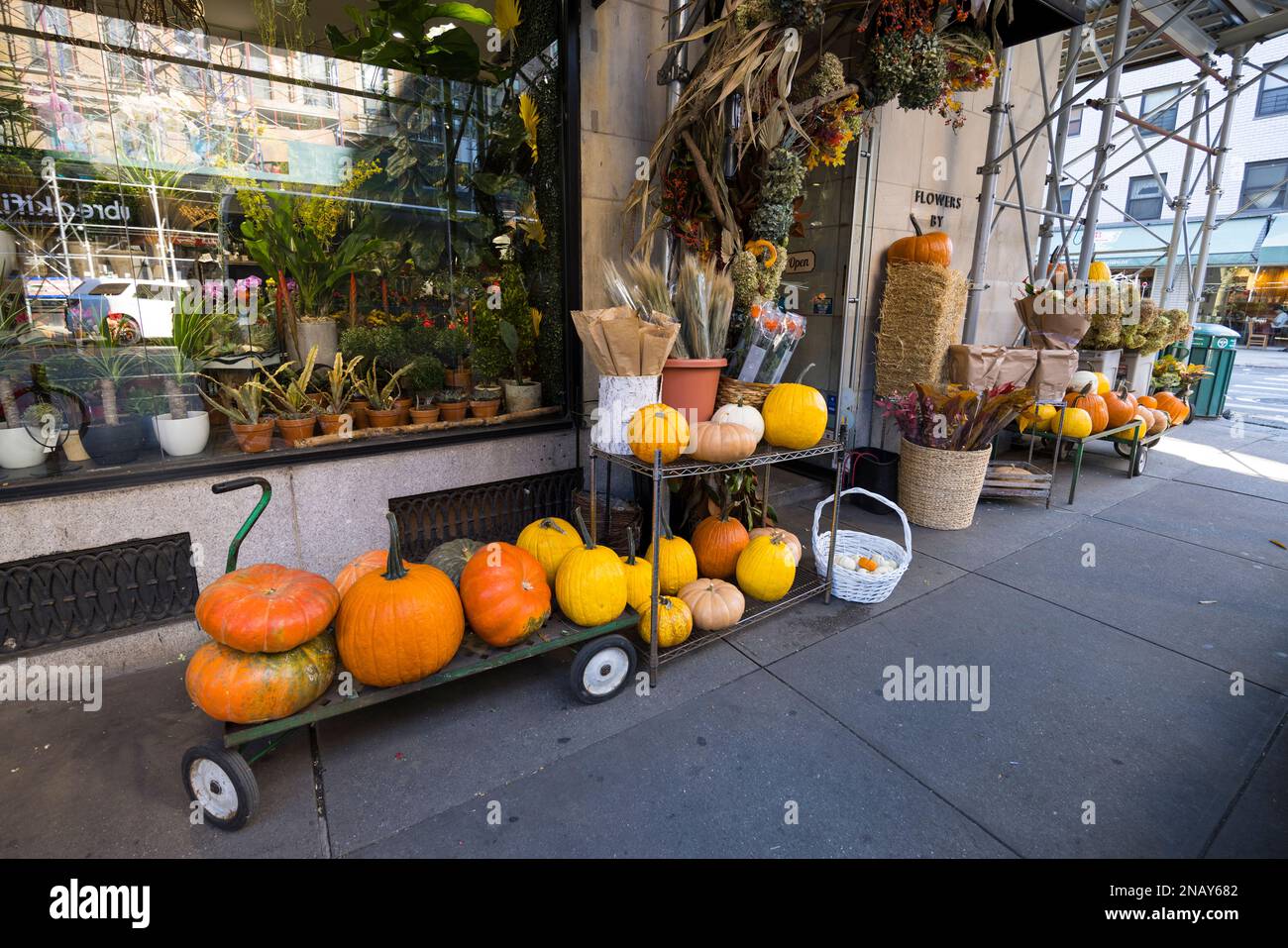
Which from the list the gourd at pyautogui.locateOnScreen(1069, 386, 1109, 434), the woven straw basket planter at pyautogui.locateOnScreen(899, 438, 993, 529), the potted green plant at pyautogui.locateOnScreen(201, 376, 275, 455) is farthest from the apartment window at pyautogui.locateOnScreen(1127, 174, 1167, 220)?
the potted green plant at pyautogui.locateOnScreen(201, 376, 275, 455)

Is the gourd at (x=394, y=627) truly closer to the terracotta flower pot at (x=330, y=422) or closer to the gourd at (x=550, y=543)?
the gourd at (x=550, y=543)

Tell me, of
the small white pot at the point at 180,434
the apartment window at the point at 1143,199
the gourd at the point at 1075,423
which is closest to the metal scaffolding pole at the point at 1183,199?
the gourd at the point at 1075,423

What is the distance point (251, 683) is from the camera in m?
1.99

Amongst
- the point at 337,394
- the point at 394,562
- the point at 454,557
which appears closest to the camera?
the point at 394,562

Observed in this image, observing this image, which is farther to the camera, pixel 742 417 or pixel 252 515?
pixel 742 417

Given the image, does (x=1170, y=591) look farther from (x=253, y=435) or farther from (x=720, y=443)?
(x=253, y=435)

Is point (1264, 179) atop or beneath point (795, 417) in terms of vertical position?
atop

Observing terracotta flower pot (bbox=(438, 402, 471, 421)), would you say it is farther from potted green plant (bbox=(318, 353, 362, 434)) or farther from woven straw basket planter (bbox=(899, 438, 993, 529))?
woven straw basket planter (bbox=(899, 438, 993, 529))

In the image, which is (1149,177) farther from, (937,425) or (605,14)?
(605,14)

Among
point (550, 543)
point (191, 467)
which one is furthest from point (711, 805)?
point (191, 467)

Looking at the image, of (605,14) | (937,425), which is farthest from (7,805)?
(937,425)

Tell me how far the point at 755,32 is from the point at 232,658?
12.5 feet

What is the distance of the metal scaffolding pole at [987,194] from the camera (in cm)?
564

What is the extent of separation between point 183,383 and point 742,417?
301 centimetres
